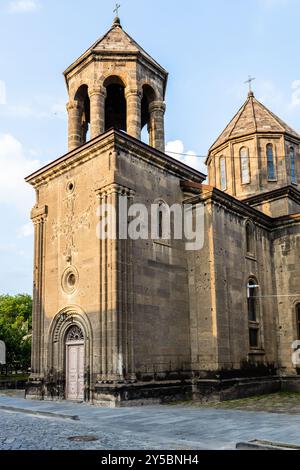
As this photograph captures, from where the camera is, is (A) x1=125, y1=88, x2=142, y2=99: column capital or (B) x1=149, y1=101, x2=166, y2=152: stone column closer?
(A) x1=125, y1=88, x2=142, y2=99: column capital

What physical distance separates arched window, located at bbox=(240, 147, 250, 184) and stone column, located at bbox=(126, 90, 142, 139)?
33.3 feet

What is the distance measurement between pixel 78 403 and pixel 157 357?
3.32 meters

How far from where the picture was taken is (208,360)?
60.3 feet

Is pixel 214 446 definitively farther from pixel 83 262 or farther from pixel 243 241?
pixel 243 241

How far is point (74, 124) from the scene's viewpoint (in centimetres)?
2111

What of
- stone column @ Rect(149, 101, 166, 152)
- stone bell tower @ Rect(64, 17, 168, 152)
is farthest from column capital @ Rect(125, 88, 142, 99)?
stone column @ Rect(149, 101, 166, 152)

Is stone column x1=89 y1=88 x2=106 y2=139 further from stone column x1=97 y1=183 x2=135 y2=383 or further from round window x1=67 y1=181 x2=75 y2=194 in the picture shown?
stone column x1=97 y1=183 x2=135 y2=383

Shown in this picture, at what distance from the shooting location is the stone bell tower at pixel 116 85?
1986 centimetres

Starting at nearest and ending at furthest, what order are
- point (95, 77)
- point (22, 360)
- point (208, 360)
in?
point (208, 360)
point (95, 77)
point (22, 360)

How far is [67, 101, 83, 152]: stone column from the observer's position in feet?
68.8

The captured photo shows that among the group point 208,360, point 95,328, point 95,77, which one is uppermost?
point 95,77

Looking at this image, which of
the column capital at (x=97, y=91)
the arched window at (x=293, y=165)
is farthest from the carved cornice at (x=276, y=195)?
the column capital at (x=97, y=91)

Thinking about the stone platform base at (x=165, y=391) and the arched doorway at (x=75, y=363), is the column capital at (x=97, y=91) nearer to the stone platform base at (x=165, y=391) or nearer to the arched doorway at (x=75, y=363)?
the arched doorway at (x=75, y=363)
